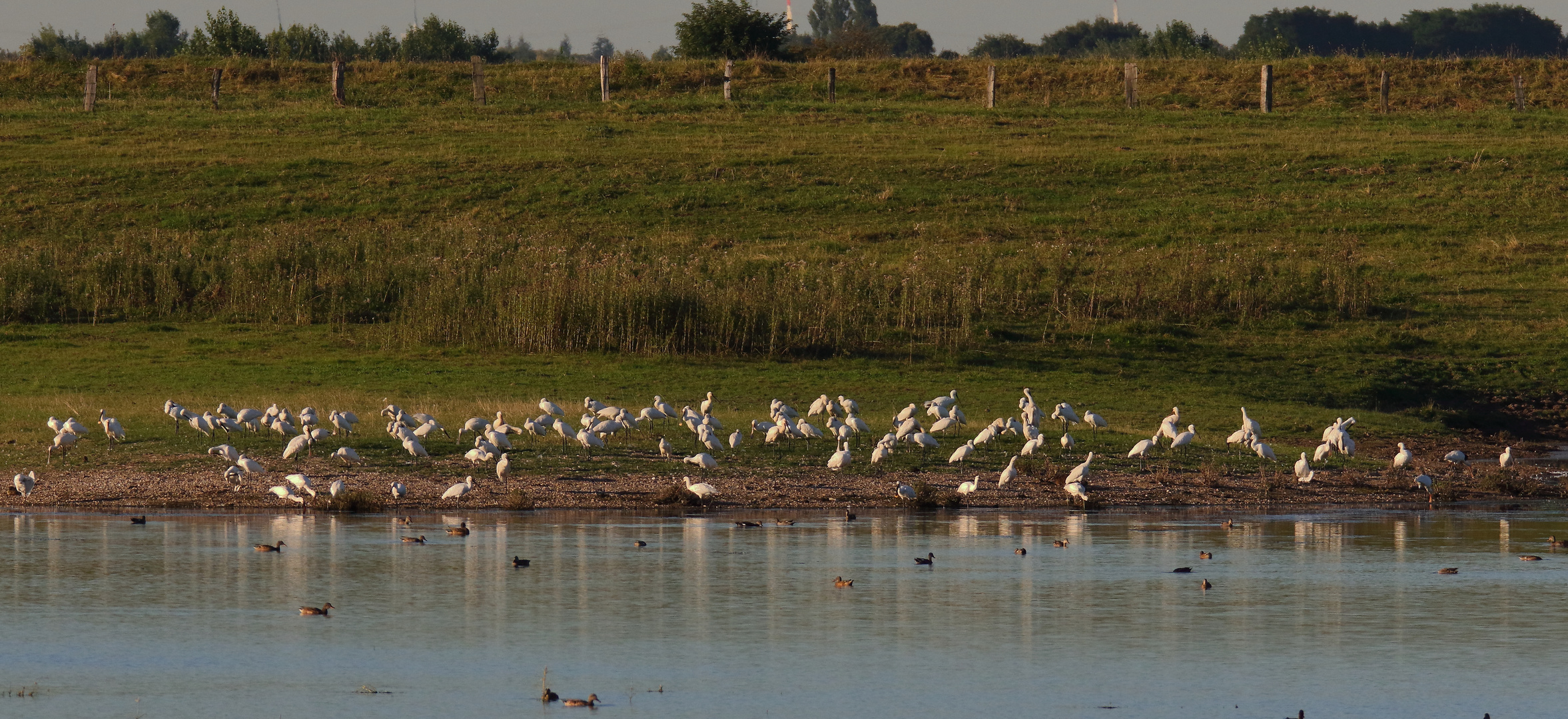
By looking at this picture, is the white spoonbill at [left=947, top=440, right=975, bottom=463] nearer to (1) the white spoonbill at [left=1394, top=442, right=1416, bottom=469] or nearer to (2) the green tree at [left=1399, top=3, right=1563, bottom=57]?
(1) the white spoonbill at [left=1394, top=442, right=1416, bottom=469]

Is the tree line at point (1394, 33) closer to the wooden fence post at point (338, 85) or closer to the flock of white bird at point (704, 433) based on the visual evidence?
the wooden fence post at point (338, 85)

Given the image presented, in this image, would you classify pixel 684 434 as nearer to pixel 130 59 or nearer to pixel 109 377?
pixel 109 377

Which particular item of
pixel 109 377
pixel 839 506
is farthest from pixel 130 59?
pixel 839 506

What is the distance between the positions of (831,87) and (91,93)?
24999 mm

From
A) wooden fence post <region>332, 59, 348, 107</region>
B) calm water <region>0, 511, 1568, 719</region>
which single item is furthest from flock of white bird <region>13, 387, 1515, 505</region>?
wooden fence post <region>332, 59, 348, 107</region>

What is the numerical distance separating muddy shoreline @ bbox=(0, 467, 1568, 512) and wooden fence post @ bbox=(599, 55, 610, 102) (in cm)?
4189

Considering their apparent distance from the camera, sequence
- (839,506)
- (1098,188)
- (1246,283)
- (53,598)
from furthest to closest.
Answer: (1098,188)
(1246,283)
(839,506)
(53,598)

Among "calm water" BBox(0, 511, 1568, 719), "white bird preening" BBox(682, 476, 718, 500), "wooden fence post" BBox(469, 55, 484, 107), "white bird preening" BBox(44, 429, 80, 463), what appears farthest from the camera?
"wooden fence post" BBox(469, 55, 484, 107)

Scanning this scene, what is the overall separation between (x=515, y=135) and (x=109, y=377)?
87.5ft

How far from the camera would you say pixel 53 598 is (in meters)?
13.3

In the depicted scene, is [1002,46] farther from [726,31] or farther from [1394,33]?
[726,31]

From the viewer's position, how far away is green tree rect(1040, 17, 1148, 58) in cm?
16850

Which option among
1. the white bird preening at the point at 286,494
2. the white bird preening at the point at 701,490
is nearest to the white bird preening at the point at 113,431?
the white bird preening at the point at 286,494

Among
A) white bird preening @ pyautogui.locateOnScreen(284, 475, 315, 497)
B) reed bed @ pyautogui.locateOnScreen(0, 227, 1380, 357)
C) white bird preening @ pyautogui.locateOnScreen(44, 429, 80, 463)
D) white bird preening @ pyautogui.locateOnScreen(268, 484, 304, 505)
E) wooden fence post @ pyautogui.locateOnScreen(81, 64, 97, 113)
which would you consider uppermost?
wooden fence post @ pyautogui.locateOnScreen(81, 64, 97, 113)
